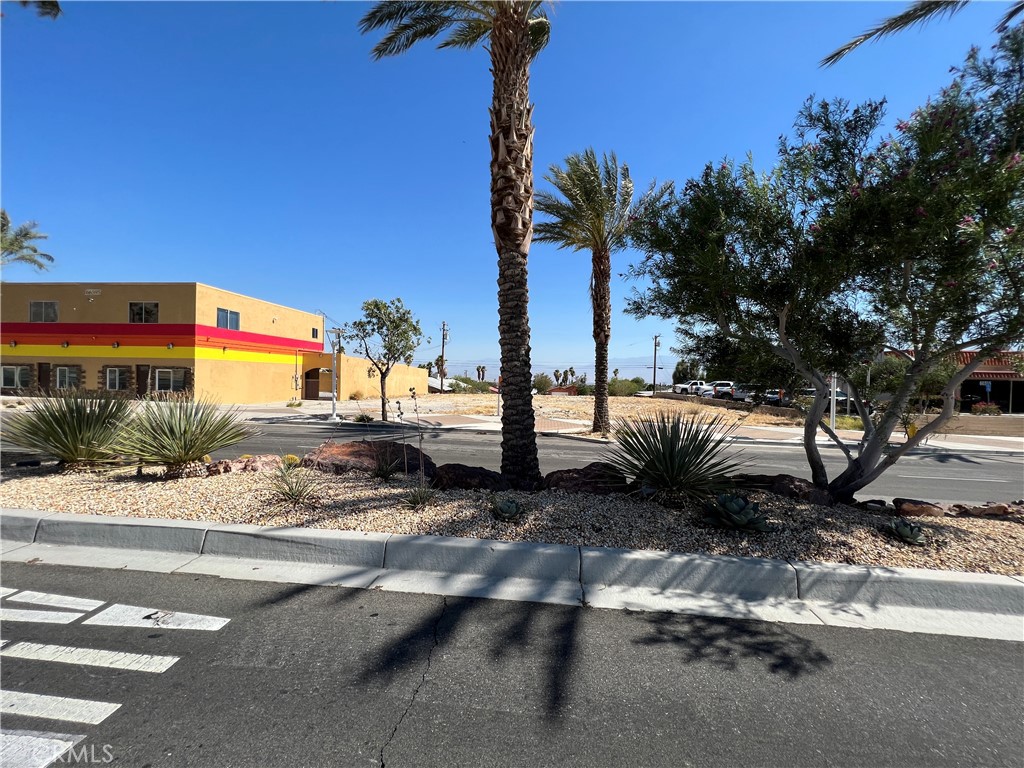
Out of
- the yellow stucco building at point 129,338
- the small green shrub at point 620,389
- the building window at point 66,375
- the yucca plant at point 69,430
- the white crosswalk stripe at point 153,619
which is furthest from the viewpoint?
the small green shrub at point 620,389

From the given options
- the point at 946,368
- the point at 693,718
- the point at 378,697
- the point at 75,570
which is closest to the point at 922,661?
the point at 693,718

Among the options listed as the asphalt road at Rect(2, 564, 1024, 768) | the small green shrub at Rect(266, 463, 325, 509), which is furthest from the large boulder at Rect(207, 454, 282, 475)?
the asphalt road at Rect(2, 564, 1024, 768)

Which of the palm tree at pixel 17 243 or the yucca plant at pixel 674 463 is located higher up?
the palm tree at pixel 17 243

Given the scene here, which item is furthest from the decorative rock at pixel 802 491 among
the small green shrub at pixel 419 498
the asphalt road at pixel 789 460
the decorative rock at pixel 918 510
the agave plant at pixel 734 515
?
the small green shrub at pixel 419 498

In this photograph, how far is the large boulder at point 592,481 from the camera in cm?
570

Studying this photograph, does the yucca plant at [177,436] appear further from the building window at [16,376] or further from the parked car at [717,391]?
the parked car at [717,391]

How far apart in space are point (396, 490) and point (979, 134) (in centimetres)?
648

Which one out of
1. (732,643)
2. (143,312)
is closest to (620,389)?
(143,312)

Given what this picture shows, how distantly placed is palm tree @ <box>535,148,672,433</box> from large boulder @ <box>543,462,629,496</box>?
38.9ft

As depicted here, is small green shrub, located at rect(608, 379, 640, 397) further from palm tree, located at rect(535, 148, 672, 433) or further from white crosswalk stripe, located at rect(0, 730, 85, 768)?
white crosswalk stripe, located at rect(0, 730, 85, 768)

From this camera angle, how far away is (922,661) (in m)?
2.99

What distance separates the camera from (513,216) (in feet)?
21.5

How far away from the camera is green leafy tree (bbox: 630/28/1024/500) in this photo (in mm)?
4098

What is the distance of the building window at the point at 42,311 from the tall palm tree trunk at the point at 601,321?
105 feet
